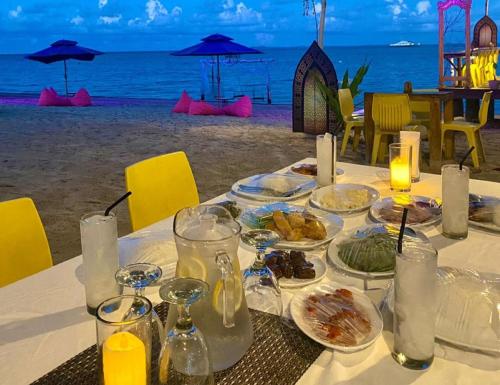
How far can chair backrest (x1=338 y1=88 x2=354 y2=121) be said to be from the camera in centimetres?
577

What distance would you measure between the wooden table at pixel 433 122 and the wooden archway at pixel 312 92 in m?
1.52

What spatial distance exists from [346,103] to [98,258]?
509 centimetres

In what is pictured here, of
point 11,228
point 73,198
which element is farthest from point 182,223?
point 73,198

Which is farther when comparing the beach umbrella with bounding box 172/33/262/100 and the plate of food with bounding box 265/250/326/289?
the beach umbrella with bounding box 172/33/262/100

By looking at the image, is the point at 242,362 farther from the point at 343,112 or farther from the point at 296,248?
the point at 343,112

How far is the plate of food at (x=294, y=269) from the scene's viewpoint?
117cm

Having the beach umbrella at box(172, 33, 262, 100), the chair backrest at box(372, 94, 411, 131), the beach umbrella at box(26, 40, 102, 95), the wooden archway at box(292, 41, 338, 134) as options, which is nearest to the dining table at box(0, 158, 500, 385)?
the chair backrest at box(372, 94, 411, 131)

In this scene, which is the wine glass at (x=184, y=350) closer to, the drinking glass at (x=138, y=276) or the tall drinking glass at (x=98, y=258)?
the drinking glass at (x=138, y=276)

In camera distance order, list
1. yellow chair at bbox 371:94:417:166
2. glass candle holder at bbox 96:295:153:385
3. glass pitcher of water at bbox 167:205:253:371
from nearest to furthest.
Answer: glass candle holder at bbox 96:295:153:385 < glass pitcher of water at bbox 167:205:253:371 < yellow chair at bbox 371:94:417:166

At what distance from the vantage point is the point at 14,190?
15.6 ft

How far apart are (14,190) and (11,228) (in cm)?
356

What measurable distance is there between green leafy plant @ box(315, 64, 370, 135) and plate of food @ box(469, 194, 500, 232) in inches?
184

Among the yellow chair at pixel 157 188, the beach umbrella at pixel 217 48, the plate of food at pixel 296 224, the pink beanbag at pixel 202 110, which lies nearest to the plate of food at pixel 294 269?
the plate of food at pixel 296 224

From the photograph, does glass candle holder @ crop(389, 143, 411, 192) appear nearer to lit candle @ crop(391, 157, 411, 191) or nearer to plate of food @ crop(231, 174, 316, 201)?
lit candle @ crop(391, 157, 411, 191)
